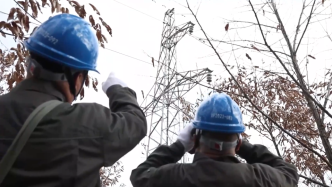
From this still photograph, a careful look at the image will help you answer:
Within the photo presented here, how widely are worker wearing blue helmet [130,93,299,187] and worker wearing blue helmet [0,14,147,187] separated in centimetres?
45

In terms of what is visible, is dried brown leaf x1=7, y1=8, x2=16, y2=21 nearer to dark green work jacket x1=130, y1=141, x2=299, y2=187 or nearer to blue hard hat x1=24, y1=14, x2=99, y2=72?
blue hard hat x1=24, y1=14, x2=99, y2=72

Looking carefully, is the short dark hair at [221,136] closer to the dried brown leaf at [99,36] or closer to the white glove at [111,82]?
the white glove at [111,82]

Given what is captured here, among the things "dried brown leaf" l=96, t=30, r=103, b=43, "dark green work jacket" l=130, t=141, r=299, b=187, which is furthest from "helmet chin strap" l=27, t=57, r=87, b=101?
"dried brown leaf" l=96, t=30, r=103, b=43

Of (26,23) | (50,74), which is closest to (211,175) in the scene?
(50,74)

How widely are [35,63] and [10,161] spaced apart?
1.47 feet

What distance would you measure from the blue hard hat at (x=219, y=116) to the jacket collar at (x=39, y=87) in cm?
90

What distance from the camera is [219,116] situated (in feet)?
6.98

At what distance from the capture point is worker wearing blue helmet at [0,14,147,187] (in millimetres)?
1355

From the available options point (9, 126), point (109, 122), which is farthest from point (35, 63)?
point (109, 122)

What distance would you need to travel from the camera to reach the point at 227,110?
7.14ft

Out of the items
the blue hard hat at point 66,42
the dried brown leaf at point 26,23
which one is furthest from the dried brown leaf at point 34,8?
the blue hard hat at point 66,42

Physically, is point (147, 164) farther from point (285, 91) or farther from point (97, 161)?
point (285, 91)

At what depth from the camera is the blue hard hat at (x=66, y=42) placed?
1.57 m

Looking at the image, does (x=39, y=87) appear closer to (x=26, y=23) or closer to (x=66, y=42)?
(x=66, y=42)
